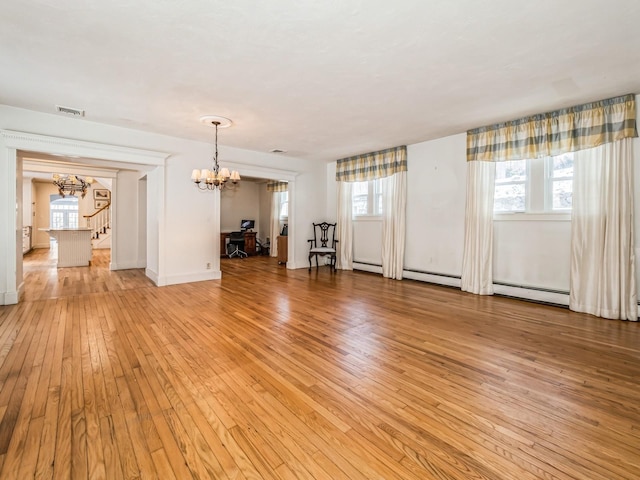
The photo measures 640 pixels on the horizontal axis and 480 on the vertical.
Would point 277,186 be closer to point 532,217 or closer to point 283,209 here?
point 283,209

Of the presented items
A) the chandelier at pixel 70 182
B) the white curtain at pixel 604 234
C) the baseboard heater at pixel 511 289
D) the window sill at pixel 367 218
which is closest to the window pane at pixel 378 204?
the window sill at pixel 367 218

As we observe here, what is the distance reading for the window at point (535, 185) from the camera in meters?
4.00

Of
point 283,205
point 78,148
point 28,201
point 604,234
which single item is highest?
point 78,148

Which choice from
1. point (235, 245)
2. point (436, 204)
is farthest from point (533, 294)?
point (235, 245)

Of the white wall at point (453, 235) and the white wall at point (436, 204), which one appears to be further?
the white wall at point (436, 204)

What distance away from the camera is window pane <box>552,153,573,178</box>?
13.0 feet

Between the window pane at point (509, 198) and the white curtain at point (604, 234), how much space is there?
0.66 m

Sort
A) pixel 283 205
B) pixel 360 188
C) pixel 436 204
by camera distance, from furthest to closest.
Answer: pixel 283 205, pixel 360 188, pixel 436 204

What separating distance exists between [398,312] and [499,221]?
233 centimetres

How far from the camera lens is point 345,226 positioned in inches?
280

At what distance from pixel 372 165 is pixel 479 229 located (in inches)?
104

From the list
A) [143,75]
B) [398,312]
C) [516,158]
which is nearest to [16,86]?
[143,75]

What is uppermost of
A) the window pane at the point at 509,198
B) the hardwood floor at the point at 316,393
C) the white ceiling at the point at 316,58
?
the white ceiling at the point at 316,58

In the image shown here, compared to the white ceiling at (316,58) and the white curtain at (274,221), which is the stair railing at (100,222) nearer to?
the white curtain at (274,221)
